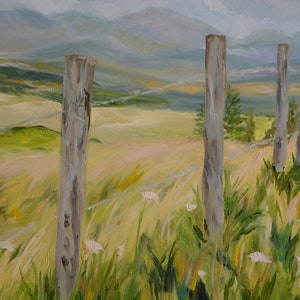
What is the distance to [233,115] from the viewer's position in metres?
4.80

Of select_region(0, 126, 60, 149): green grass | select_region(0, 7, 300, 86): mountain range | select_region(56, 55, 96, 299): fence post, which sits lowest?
select_region(0, 126, 60, 149): green grass

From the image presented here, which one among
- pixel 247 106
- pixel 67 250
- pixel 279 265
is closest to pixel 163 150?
pixel 247 106

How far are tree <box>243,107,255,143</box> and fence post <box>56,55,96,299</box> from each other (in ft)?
10.9

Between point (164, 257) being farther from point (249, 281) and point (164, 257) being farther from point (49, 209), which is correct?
point (49, 209)

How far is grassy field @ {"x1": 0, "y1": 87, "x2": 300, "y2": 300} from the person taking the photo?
195 centimetres

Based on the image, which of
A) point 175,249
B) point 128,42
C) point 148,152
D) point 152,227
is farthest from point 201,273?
point 128,42

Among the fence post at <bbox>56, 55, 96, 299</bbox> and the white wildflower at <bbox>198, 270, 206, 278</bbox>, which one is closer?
the fence post at <bbox>56, 55, 96, 299</bbox>

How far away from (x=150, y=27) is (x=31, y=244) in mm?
2830

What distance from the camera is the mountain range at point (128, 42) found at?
4488mm

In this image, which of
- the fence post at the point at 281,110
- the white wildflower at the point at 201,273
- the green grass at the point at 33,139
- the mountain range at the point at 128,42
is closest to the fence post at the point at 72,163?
the white wildflower at the point at 201,273

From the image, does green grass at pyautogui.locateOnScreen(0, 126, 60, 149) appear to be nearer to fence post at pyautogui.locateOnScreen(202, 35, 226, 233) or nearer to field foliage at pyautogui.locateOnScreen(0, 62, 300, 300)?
field foliage at pyautogui.locateOnScreen(0, 62, 300, 300)

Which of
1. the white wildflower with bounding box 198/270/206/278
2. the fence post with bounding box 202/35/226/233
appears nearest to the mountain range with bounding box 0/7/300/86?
the fence post with bounding box 202/35/226/233

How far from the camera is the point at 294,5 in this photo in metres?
5.35

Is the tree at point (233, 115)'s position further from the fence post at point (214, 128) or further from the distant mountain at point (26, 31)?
the fence post at point (214, 128)
